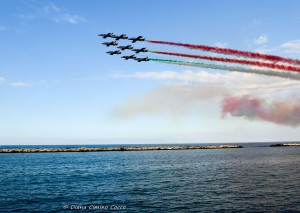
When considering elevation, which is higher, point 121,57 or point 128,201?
A: point 121,57

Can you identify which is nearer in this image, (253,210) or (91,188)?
(253,210)

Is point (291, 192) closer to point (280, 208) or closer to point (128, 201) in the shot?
point (280, 208)

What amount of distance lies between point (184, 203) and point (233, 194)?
9644 millimetres

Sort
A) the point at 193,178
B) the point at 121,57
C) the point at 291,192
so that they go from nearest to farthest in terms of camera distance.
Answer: the point at 291,192, the point at 193,178, the point at 121,57

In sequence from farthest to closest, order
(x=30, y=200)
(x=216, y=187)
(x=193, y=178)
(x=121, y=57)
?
(x=121, y=57) < (x=193, y=178) < (x=216, y=187) < (x=30, y=200)

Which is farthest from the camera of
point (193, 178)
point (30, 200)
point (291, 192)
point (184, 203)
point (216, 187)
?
point (193, 178)

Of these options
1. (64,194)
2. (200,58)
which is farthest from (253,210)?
(200,58)

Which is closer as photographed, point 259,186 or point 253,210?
point 253,210

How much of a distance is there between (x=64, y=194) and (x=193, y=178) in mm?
27234

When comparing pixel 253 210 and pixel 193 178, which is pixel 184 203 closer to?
pixel 253 210

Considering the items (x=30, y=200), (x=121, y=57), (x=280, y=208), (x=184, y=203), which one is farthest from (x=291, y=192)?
(x=121, y=57)

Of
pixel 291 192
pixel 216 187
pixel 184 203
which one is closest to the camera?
pixel 184 203

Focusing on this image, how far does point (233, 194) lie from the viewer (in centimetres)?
4669

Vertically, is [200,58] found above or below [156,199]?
above
